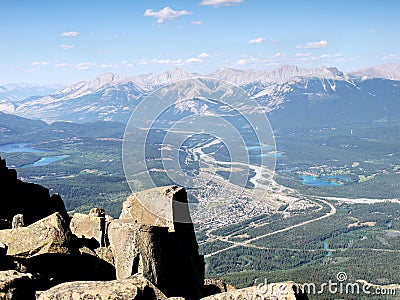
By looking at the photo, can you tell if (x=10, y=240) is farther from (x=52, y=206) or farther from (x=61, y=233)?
(x=52, y=206)

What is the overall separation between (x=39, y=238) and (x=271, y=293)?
25.6 feet

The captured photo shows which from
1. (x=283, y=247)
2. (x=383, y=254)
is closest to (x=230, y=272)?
(x=283, y=247)

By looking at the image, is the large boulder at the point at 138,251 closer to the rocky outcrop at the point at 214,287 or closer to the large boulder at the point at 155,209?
the large boulder at the point at 155,209

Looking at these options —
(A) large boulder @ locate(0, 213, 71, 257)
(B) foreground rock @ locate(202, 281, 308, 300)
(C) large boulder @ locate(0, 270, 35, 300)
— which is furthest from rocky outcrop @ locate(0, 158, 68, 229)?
(B) foreground rock @ locate(202, 281, 308, 300)

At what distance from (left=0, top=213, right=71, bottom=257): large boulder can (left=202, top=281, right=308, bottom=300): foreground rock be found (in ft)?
19.6

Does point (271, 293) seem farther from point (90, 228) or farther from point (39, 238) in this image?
point (90, 228)

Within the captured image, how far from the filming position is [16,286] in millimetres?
11000

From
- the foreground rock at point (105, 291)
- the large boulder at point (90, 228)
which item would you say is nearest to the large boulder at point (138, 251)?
the large boulder at point (90, 228)

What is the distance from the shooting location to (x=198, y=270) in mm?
20328

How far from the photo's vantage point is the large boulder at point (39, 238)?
15008 mm

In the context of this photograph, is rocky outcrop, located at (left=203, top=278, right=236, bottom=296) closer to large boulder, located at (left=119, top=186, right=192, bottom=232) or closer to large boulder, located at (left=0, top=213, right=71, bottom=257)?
large boulder, located at (left=119, top=186, right=192, bottom=232)

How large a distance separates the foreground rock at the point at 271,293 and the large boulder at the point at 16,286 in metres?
4.16

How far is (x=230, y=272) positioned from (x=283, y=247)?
35810 millimetres

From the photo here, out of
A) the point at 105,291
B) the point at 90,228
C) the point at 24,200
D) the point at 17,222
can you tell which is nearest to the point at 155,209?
the point at 90,228
